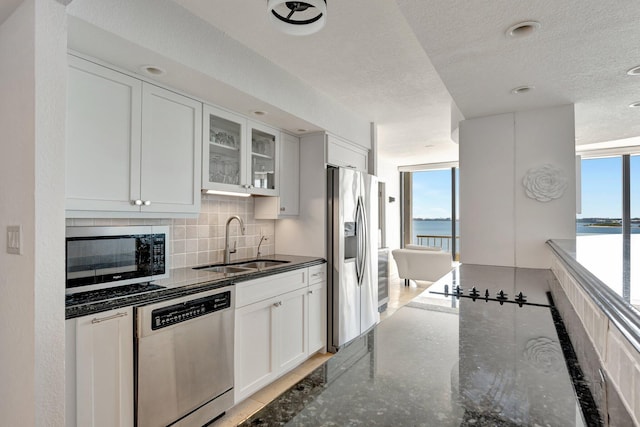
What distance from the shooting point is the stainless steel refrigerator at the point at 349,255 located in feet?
10.6

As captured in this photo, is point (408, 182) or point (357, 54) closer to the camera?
point (357, 54)

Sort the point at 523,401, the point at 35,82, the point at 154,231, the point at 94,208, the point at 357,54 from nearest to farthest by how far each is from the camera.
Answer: the point at 523,401 < the point at 35,82 < the point at 94,208 < the point at 154,231 < the point at 357,54

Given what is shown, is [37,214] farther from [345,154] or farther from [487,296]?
[345,154]

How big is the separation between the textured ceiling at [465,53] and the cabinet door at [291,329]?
1.85 m

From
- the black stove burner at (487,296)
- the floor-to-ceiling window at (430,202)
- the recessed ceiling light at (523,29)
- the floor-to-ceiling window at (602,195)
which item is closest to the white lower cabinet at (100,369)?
the black stove burner at (487,296)

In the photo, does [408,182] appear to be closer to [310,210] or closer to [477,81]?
[310,210]

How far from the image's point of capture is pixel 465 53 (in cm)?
164

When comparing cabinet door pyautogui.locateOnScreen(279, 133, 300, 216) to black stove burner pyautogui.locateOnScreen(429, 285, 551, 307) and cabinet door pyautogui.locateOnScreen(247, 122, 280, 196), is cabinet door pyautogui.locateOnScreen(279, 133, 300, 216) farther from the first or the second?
black stove burner pyautogui.locateOnScreen(429, 285, 551, 307)

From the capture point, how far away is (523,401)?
677 mm

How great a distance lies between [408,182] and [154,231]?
22.5ft

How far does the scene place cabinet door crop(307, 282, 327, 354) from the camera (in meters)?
3.01

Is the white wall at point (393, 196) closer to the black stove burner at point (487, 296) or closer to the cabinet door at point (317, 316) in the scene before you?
the cabinet door at point (317, 316)

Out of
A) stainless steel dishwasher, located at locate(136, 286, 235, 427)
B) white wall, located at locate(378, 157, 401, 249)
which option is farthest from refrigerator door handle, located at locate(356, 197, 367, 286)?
white wall, located at locate(378, 157, 401, 249)

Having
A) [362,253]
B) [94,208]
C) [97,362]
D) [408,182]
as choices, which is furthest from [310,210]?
[408,182]
